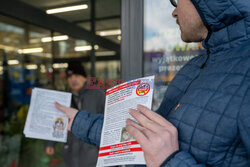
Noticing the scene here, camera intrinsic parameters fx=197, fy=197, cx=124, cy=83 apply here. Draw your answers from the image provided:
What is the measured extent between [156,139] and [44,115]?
93cm

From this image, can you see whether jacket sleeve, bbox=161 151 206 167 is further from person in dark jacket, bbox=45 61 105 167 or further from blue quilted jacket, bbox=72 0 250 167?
person in dark jacket, bbox=45 61 105 167

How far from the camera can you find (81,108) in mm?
2107

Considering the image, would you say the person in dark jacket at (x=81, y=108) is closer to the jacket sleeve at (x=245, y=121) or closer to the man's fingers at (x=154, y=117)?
the man's fingers at (x=154, y=117)

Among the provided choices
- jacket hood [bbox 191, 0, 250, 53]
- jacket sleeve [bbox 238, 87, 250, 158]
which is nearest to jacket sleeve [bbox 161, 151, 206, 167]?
jacket sleeve [bbox 238, 87, 250, 158]

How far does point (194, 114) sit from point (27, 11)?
124 inches

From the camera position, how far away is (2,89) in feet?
16.0

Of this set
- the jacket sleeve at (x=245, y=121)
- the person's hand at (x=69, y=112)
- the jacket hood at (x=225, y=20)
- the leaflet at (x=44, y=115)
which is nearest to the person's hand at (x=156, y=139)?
the jacket sleeve at (x=245, y=121)

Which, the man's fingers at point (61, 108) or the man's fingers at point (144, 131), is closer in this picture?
the man's fingers at point (144, 131)

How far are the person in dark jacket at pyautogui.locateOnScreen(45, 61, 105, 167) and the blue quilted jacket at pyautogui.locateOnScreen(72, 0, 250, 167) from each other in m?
1.38

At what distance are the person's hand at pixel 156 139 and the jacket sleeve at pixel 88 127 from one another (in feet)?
1.39

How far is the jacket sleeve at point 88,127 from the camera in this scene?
1.02m

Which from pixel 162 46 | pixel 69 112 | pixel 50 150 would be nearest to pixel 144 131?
pixel 69 112

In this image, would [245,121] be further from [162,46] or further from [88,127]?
[162,46]

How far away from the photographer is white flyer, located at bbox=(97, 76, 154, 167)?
738mm
